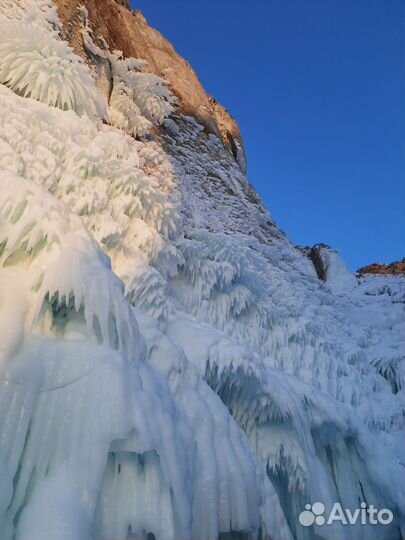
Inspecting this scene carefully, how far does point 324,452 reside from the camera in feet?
20.2

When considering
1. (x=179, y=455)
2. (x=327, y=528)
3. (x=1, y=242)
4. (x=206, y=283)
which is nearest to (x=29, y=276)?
(x=1, y=242)

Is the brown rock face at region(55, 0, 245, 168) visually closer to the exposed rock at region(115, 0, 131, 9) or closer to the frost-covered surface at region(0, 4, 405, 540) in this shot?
the exposed rock at region(115, 0, 131, 9)

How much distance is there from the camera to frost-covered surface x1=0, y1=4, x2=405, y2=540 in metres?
2.72
